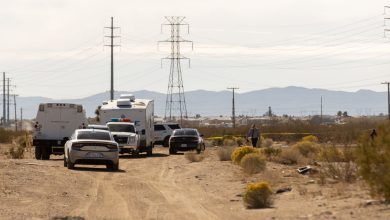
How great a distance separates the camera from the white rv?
162ft

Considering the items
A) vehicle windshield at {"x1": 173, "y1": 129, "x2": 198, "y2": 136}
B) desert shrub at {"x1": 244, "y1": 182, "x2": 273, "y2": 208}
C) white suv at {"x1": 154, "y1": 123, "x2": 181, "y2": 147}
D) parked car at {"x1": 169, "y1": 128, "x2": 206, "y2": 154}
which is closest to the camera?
desert shrub at {"x1": 244, "y1": 182, "x2": 273, "y2": 208}

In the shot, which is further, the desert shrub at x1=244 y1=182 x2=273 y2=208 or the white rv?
the white rv

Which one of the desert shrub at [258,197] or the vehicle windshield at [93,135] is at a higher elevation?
the vehicle windshield at [93,135]

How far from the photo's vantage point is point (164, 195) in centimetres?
2438

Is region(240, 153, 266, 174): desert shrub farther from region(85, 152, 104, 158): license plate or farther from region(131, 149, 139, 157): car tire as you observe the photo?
region(131, 149, 139, 157): car tire

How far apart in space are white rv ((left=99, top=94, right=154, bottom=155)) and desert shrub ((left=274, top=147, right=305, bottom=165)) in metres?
11.5

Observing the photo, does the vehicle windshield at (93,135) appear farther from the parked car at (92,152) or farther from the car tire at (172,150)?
the car tire at (172,150)

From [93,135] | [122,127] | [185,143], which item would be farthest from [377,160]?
[185,143]

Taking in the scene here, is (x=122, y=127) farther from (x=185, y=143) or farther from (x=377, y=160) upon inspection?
(x=377, y=160)

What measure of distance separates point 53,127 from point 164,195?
69.1 feet

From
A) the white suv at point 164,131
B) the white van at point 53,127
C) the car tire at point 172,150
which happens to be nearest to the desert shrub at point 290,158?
the white van at point 53,127

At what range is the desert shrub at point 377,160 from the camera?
18.8 m

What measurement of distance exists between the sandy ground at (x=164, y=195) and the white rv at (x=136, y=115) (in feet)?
47.5

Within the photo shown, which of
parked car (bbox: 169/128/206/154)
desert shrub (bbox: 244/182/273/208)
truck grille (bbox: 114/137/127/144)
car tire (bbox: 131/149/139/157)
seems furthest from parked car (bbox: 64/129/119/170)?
parked car (bbox: 169/128/206/154)
